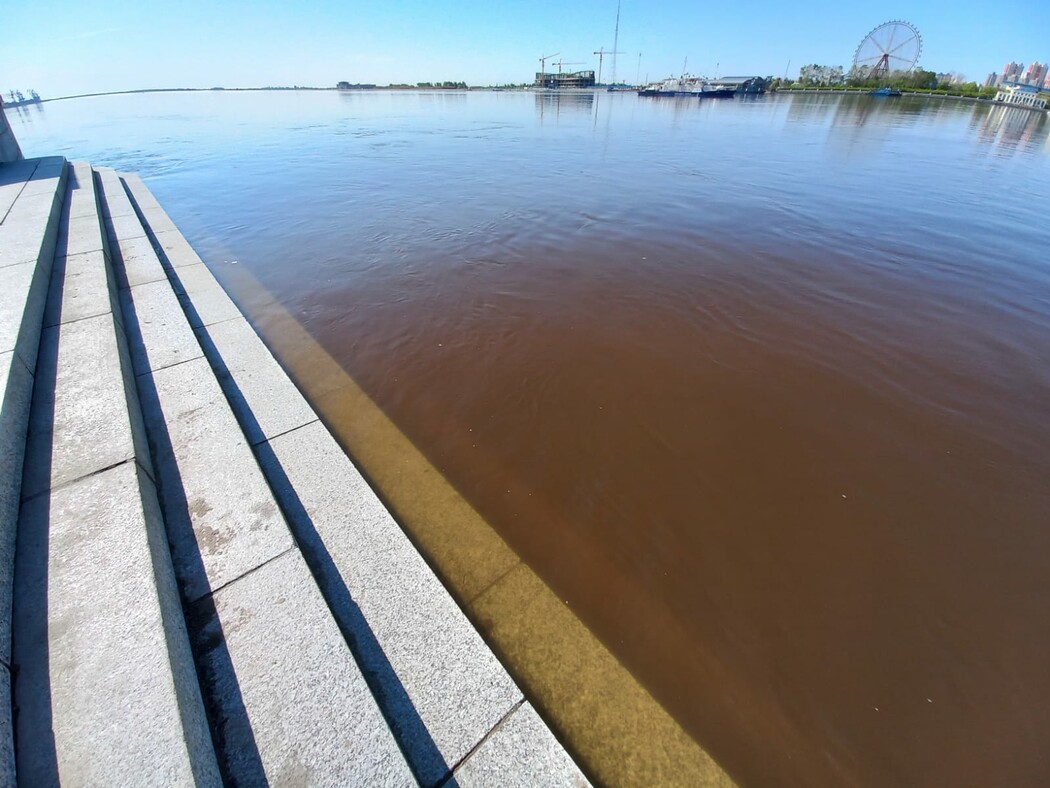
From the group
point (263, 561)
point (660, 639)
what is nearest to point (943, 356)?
point (660, 639)

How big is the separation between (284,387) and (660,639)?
3515 millimetres

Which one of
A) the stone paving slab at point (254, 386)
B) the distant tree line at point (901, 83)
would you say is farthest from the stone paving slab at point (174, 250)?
the distant tree line at point (901, 83)

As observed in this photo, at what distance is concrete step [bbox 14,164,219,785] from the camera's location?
1418 millimetres

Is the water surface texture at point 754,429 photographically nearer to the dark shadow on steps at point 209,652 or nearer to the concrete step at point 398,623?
the concrete step at point 398,623

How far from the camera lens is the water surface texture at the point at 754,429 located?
7.51 feet

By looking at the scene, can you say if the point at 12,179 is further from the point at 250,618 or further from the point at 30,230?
the point at 250,618

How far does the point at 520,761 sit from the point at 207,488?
91.9 inches

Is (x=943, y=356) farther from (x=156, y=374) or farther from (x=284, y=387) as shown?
(x=156, y=374)

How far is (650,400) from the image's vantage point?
425 centimetres

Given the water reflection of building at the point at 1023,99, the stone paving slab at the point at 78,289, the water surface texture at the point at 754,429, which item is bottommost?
the water surface texture at the point at 754,429

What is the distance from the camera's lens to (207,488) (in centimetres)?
263

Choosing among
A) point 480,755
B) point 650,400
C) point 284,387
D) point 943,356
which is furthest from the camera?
point 943,356

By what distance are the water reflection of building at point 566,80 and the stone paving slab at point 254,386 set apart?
142427 mm

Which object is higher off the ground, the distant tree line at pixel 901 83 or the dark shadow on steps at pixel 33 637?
the distant tree line at pixel 901 83
